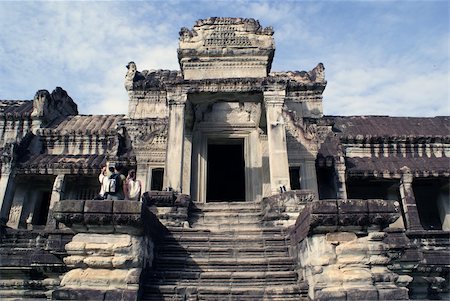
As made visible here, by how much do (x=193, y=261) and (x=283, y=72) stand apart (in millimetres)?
13461

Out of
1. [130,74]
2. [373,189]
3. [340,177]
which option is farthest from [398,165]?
[130,74]

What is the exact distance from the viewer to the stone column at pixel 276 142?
10820 mm

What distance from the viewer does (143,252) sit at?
576cm

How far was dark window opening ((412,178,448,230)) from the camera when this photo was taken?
16203mm

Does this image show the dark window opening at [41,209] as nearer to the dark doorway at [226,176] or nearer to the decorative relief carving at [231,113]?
the dark doorway at [226,176]

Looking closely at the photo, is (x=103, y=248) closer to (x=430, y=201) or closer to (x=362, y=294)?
(x=362, y=294)

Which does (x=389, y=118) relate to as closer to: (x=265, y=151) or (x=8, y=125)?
(x=265, y=151)

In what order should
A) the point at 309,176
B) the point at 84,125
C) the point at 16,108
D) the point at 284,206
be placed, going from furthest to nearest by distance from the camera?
1. the point at 16,108
2. the point at 84,125
3. the point at 309,176
4. the point at 284,206

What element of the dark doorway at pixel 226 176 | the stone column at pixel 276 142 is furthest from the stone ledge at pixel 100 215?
the dark doorway at pixel 226 176

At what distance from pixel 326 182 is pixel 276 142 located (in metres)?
5.05

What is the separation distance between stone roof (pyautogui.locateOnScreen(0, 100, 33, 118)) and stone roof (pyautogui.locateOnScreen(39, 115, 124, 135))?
4.52 feet

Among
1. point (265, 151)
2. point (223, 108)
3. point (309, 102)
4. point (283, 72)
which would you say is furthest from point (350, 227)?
point (283, 72)

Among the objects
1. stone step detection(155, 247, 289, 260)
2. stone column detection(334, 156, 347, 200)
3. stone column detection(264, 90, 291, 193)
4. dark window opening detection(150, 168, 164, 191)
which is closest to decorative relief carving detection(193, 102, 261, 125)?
stone column detection(264, 90, 291, 193)

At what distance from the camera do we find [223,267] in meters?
6.58
